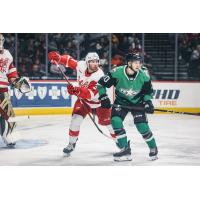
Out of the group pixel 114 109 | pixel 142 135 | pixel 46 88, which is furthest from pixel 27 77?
pixel 142 135

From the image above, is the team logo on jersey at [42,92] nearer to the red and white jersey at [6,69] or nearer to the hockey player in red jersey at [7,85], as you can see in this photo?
the hockey player in red jersey at [7,85]

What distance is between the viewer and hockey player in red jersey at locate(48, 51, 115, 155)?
480 centimetres

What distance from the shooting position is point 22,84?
4883mm

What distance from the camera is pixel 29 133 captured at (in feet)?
16.0

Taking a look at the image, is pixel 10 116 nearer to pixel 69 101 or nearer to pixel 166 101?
pixel 69 101

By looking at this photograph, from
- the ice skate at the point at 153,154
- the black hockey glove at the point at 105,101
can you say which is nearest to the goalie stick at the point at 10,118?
the black hockey glove at the point at 105,101

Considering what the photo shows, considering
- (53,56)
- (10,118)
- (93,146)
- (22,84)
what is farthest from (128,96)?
(10,118)

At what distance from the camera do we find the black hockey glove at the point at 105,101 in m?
4.75

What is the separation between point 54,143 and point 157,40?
1.31 metres

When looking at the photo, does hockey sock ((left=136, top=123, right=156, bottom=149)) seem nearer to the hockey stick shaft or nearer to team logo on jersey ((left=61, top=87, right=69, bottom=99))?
team logo on jersey ((left=61, top=87, right=69, bottom=99))

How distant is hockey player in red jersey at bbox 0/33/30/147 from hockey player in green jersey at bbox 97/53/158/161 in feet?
2.37

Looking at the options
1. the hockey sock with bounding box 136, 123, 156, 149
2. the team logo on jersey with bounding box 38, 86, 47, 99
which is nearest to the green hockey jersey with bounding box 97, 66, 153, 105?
the hockey sock with bounding box 136, 123, 156, 149

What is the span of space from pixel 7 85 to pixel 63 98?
1.73ft

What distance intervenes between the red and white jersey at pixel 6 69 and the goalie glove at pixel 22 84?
0.05 m
